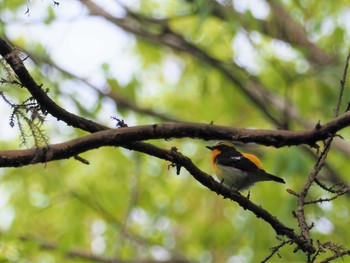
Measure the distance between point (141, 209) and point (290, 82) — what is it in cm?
331

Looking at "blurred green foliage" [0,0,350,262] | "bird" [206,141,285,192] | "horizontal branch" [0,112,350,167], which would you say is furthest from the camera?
"blurred green foliage" [0,0,350,262]

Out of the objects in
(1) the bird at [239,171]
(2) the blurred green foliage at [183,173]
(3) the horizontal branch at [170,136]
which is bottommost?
(3) the horizontal branch at [170,136]

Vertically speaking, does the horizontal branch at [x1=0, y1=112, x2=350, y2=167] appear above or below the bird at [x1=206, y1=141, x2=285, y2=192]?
below

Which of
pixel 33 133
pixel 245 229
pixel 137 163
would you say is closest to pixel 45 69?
pixel 137 163

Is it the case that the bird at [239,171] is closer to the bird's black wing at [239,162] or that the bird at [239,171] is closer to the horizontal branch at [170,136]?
the bird's black wing at [239,162]


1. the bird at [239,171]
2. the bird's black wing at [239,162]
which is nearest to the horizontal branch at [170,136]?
the bird at [239,171]

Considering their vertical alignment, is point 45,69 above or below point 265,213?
above

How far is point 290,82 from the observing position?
7.73 metres

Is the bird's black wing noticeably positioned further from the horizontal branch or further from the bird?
the horizontal branch

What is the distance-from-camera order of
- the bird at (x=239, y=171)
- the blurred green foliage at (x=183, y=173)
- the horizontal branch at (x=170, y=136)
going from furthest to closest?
the blurred green foliage at (x=183, y=173) → the bird at (x=239, y=171) → the horizontal branch at (x=170, y=136)

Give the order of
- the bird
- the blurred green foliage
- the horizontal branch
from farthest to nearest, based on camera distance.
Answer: the blurred green foliage → the bird → the horizontal branch

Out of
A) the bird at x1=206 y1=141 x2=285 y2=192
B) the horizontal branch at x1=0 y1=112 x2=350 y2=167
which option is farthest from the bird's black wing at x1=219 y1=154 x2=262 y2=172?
the horizontal branch at x1=0 y1=112 x2=350 y2=167

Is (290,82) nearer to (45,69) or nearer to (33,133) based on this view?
(45,69)

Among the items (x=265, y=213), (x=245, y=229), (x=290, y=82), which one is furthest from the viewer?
(x=245, y=229)
